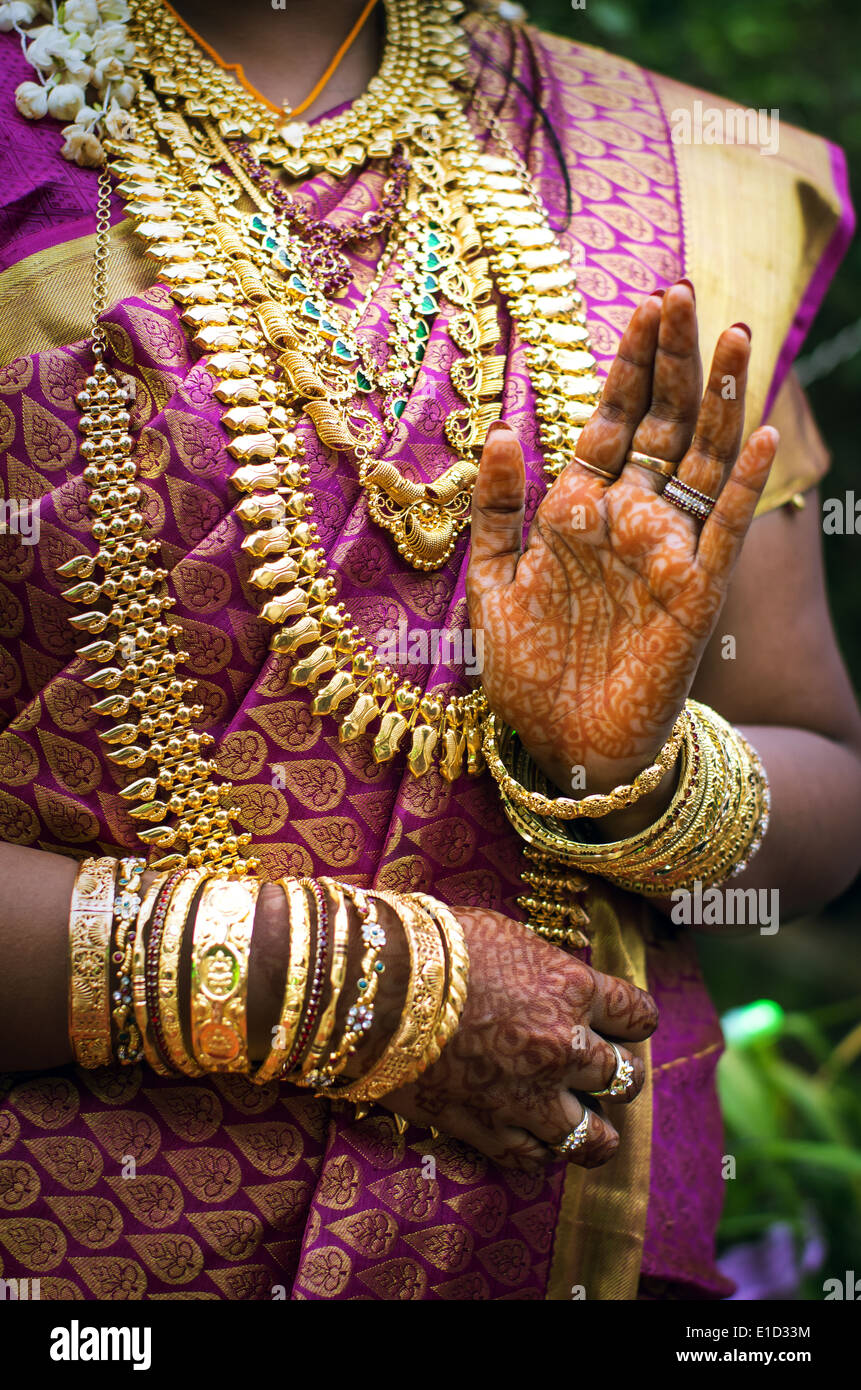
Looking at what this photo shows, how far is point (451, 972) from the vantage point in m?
0.88

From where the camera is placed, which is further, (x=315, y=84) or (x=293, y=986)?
(x=315, y=84)

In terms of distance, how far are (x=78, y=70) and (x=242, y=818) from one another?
2.36 ft

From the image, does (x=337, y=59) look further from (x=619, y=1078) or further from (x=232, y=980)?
(x=619, y=1078)

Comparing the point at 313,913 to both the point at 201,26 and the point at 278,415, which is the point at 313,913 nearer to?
the point at 278,415

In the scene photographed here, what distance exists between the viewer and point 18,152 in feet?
3.13

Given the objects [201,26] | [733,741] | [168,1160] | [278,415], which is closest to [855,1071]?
[733,741]

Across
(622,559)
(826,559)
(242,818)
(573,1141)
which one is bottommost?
(573,1141)

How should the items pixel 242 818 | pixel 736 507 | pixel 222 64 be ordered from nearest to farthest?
pixel 736 507 → pixel 242 818 → pixel 222 64

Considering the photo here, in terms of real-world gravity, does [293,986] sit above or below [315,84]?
below

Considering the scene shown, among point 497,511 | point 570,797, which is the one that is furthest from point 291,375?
point 570,797

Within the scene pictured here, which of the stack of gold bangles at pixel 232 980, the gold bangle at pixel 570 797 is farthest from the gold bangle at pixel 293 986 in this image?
the gold bangle at pixel 570 797

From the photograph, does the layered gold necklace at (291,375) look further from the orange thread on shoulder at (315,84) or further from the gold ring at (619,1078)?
the gold ring at (619,1078)

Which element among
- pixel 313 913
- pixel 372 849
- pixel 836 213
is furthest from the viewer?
pixel 836 213
